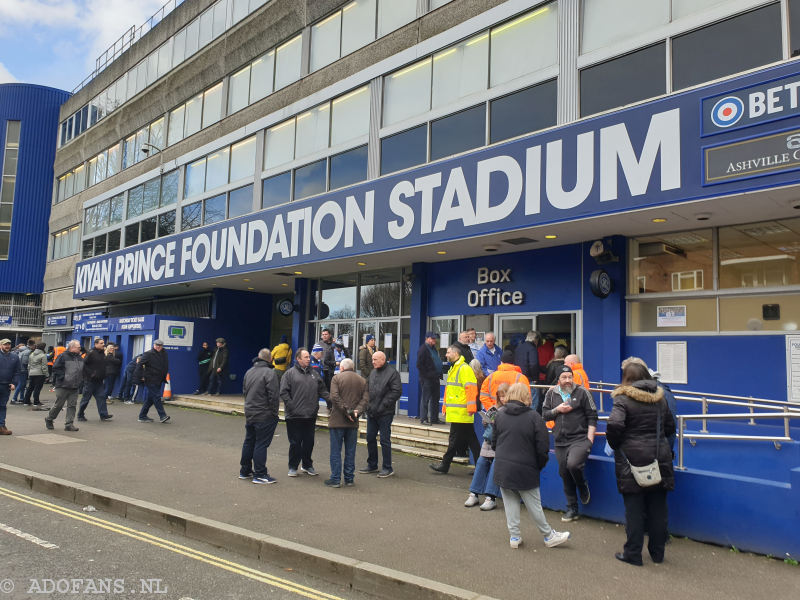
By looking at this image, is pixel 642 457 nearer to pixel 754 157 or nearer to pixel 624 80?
pixel 754 157

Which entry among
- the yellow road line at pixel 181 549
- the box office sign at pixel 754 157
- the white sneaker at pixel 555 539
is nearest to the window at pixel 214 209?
the yellow road line at pixel 181 549

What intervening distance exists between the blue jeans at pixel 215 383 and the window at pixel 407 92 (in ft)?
32.8

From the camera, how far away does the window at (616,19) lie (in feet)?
34.4

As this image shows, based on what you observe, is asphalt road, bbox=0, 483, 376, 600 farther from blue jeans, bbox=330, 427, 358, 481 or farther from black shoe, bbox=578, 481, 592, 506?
black shoe, bbox=578, 481, 592, 506

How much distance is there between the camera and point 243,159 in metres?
19.7

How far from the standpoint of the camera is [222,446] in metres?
11.7

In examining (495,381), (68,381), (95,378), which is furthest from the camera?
(95,378)

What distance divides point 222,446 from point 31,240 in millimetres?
33288

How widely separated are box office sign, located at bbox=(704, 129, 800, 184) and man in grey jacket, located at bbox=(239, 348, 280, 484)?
6.82 m

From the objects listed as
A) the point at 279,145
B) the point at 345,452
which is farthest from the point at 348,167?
the point at 345,452

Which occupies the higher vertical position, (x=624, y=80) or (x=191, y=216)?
(x=624, y=80)

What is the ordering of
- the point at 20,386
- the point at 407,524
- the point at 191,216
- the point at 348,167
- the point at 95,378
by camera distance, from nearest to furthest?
the point at 407,524 → the point at 95,378 → the point at 348,167 → the point at 20,386 → the point at 191,216

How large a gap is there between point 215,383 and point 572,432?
15510mm

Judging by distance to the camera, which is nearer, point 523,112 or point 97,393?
point 523,112
